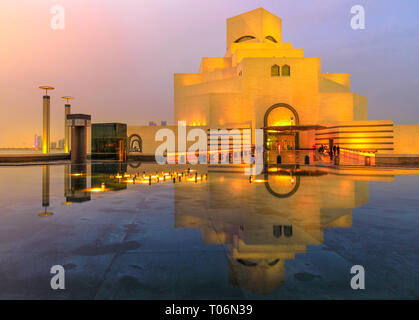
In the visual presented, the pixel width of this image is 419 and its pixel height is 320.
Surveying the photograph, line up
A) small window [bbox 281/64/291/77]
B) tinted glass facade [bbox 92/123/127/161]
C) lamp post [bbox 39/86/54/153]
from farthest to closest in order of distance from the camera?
1. small window [bbox 281/64/291/77]
2. lamp post [bbox 39/86/54/153]
3. tinted glass facade [bbox 92/123/127/161]

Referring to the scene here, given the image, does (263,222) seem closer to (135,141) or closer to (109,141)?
(109,141)

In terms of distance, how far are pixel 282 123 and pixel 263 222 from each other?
138ft

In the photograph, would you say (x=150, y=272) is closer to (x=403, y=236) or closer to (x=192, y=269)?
(x=192, y=269)

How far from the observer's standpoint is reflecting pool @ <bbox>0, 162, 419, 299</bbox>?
3.50m

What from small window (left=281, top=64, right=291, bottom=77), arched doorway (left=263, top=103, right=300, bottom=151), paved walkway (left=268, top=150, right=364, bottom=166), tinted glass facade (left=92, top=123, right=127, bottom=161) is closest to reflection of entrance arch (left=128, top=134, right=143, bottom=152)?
tinted glass facade (left=92, top=123, right=127, bottom=161)

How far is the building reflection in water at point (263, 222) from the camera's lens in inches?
162

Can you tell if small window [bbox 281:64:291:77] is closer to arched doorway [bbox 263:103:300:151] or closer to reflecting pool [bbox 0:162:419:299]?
arched doorway [bbox 263:103:300:151]

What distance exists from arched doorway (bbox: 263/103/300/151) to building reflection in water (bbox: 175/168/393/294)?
3514cm

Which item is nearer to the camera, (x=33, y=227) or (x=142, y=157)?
(x=33, y=227)

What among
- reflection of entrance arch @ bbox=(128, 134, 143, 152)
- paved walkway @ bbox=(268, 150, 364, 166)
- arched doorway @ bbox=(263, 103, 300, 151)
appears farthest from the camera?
reflection of entrance arch @ bbox=(128, 134, 143, 152)

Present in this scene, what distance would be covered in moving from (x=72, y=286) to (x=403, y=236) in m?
6.22

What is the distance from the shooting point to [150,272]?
3.95 m

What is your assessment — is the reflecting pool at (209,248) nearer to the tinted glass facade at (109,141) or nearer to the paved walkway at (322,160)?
the paved walkway at (322,160)
